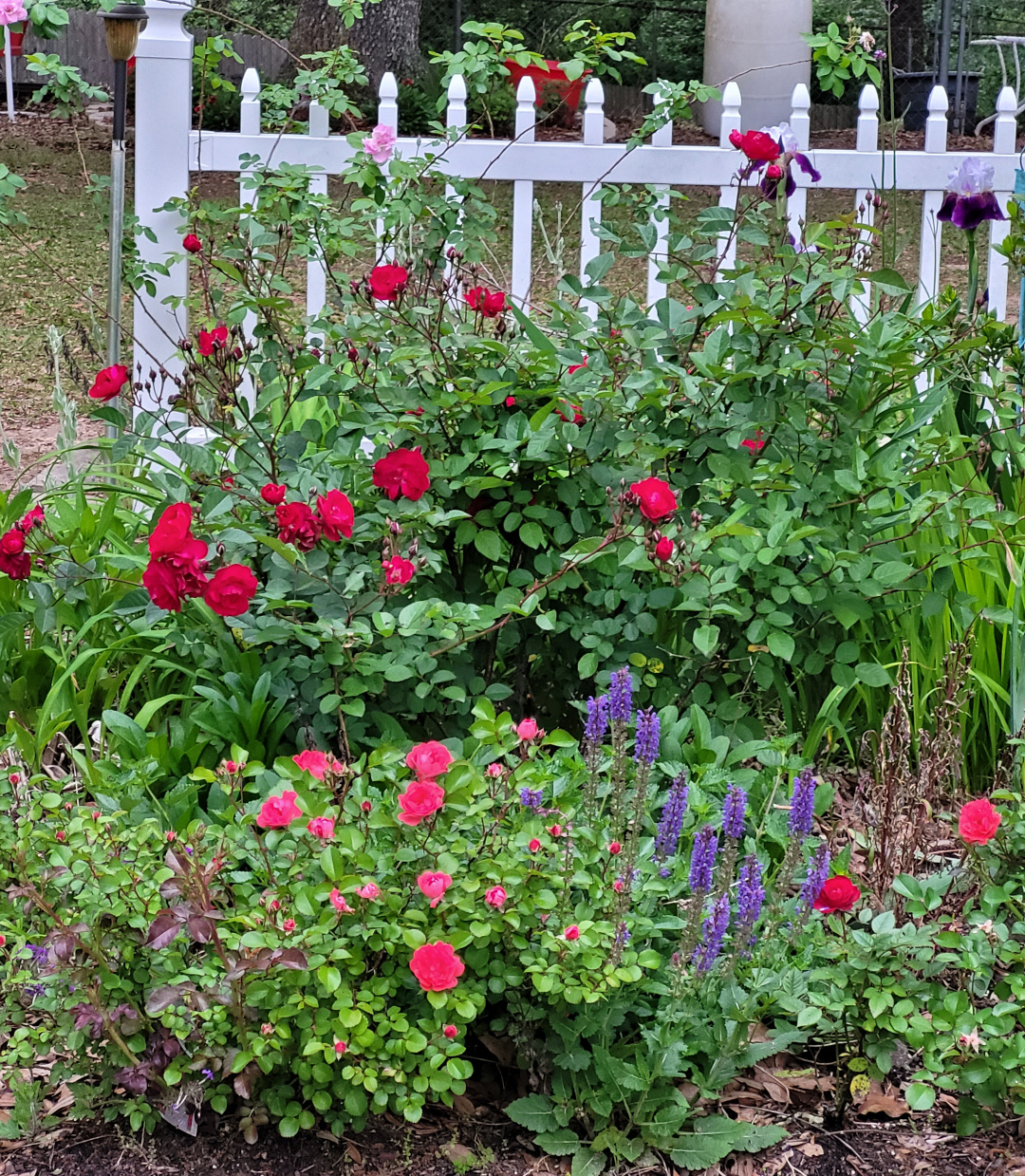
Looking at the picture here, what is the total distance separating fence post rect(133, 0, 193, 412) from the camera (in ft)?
12.2

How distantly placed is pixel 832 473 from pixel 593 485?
1.43 ft

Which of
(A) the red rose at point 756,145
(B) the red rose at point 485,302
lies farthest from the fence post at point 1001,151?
(B) the red rose at point 485,302

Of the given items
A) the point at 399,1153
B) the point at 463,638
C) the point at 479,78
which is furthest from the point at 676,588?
the point at 479,78

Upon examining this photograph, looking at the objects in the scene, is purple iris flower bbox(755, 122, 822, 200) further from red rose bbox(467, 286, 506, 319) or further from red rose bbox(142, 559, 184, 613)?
red rose bbox(142, 559, 184, 613)

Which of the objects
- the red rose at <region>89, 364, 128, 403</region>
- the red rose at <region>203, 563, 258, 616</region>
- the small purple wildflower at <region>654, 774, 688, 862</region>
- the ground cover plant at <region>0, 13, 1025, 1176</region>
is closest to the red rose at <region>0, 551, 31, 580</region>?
the ground cover plant at <region>0, 13, 1025, 1176</region>

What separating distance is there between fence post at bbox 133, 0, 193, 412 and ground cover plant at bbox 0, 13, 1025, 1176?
0.89m

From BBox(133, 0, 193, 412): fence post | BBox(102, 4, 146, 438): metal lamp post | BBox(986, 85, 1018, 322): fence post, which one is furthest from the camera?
BBox(986, 85, 1018, 322): fence post

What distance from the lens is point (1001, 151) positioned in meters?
4.26

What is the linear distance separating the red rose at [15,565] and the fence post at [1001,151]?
9.88 feet

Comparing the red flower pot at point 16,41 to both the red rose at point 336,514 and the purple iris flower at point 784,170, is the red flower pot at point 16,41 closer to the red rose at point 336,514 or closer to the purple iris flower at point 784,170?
the purple iris flower at point 784,170

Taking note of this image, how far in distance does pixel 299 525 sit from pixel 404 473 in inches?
8.6

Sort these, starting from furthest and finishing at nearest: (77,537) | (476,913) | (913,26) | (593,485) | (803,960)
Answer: (913,26), (77,537), (593,485), (803,960), (476,913)

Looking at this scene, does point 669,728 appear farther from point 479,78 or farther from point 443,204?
point 479,78

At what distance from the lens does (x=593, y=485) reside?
2340 millimetres
